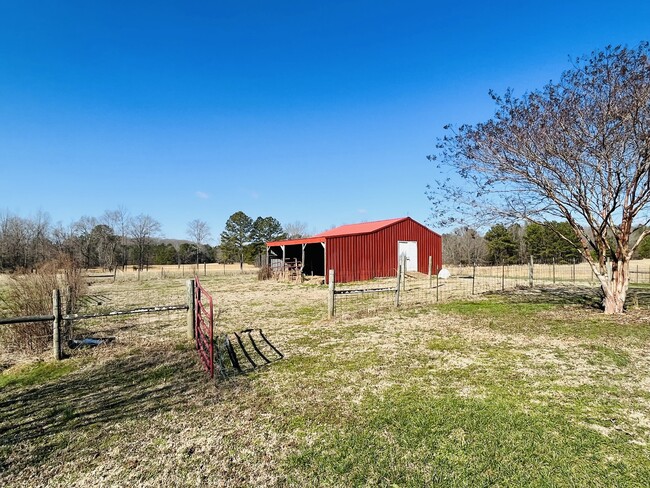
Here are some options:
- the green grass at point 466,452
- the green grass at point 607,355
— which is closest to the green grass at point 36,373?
the green grass at point 466,452

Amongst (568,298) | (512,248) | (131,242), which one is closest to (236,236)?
(131,242)

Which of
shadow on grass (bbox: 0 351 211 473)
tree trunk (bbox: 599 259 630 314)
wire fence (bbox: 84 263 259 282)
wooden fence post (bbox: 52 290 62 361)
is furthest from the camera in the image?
wire fence (bbox: 84 263 259 282)

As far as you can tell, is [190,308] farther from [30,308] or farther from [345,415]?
[345,415]

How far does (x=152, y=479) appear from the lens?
2.75 m

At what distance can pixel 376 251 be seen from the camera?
21.5 metres

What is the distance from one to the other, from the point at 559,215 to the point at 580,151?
1865 millimetres

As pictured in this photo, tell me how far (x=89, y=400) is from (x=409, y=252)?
20642 mm

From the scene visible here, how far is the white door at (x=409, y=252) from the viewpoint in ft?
74.3

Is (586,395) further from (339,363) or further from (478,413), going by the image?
(339,363)

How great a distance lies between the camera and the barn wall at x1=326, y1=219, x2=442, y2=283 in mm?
19844

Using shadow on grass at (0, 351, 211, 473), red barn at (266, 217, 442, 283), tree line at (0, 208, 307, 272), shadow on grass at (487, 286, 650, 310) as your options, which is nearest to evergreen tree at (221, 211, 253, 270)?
tree line at (0, 208, 307, 272)

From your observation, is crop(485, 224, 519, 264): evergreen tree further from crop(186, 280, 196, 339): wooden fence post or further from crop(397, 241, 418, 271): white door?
crop(186, 280, 196, 339): wooden fence post

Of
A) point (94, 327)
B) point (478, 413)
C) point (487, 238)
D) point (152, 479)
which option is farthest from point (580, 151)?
point (487, 238)

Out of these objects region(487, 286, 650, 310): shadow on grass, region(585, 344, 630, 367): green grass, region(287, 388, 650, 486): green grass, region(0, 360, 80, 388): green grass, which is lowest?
region(0, 360, 80, 388): green grass
